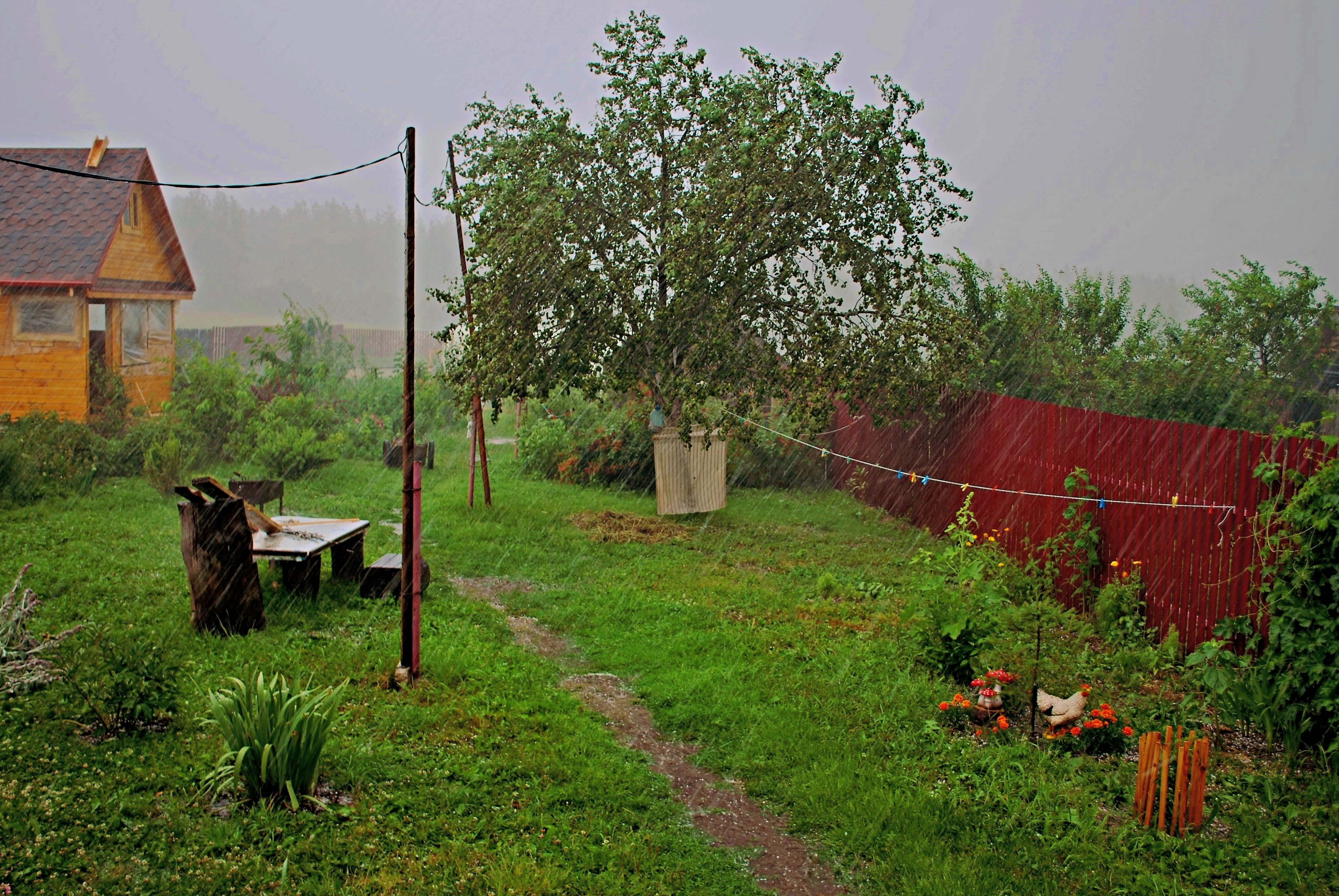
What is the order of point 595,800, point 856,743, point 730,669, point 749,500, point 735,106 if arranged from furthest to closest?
point 749,500 → point 735,106 → point 730,669 → point 856,743 → point 595,800

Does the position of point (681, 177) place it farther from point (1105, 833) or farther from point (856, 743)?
point (1105, 833)

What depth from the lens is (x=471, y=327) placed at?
39.2 feet

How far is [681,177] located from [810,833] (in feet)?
31.7

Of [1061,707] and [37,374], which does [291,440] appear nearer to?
[37,374]

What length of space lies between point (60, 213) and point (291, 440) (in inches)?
278

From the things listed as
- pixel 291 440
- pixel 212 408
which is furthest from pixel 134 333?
pixel 291 440

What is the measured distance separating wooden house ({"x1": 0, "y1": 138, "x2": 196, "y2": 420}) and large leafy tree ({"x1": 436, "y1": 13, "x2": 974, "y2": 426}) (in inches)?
345

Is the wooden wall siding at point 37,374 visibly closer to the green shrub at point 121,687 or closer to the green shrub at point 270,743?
the green shrub at point 121,687

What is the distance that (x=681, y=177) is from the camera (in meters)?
12.4

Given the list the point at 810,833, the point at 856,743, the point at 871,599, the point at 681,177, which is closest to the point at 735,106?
the point at 681,177

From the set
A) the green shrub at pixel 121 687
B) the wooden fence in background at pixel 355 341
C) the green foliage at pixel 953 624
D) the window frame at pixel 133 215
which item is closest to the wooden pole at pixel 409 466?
the green shrub at pixel 121 687

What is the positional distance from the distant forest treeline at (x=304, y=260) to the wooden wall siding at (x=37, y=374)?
37.3 metres

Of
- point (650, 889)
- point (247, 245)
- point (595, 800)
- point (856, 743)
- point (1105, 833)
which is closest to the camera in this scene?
point (650, 889)

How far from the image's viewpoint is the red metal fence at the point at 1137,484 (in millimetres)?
6676
